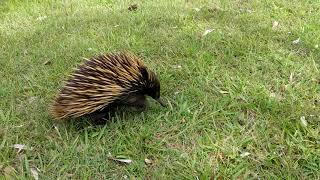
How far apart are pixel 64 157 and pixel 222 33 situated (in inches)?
90.2

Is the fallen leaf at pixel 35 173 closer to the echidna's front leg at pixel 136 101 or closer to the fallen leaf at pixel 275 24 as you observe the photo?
the echidna's front leg at pixel 136 101

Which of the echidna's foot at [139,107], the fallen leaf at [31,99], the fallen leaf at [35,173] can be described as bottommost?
the fallen leaf at [35,173]

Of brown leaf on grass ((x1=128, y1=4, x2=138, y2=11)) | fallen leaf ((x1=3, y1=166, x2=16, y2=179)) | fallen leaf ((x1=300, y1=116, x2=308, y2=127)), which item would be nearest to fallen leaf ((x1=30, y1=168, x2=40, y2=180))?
fallen leaf ((x1=3, y1=166, x2=16, y2=179))

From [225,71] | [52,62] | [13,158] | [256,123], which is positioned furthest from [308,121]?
[52,62]

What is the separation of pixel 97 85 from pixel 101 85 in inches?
1.1

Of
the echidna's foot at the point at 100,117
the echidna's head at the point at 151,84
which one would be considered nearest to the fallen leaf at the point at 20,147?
the echidna's foot at the point at 100,117

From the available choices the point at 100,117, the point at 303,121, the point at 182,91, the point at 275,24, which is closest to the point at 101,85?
the point at 100,117

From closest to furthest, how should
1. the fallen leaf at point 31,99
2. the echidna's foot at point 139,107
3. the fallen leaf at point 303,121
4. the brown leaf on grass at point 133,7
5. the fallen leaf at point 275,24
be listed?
the fallen leaf at point 303,121, the echidna's foot at point 139,107, the fallen leaf at point 31,99, the fallen leaf at point 275,24, the brown leaf on grass at point 133,7

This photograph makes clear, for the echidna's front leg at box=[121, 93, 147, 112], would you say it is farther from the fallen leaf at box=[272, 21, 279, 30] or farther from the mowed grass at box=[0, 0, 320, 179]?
the fallen leaf at box=[272, 21, 279, 30]

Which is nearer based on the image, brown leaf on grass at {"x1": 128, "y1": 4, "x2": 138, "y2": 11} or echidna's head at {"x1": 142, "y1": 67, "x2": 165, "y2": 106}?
echidna's head at {"x1": 142, "y1": 67, "x2": 165, "y2": 106}

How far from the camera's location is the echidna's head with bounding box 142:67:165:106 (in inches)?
122

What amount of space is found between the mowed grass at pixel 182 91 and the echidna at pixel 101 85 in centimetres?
20

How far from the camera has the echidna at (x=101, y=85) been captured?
9.71 feet

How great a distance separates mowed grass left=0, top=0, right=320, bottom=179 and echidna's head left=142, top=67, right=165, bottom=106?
0.16 metres
